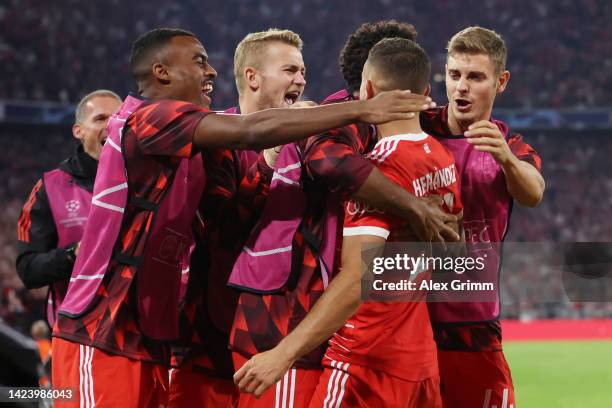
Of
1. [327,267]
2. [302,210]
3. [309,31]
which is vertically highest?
[309,31]

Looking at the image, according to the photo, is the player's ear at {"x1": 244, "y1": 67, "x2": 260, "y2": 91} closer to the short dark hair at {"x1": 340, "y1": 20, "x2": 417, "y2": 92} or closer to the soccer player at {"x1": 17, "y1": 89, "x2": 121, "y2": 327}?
the short dark hair at {"x1": 340, "y1": 20, "x2": 417, "y2": 92}

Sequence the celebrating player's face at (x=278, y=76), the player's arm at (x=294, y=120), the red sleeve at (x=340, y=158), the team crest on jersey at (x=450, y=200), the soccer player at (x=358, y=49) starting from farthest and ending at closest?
1. the celebrating player's face at (x=278, y=76)
2. the soccer player at (x=358, y=49)
3. the team crest on jersey at (x=450, y=200)
4. the red sleeve at (x=340, y=158)
5. the player's arm at (x=294, y=120)

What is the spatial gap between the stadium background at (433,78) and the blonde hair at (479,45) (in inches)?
599

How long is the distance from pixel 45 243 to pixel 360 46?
8.73ft

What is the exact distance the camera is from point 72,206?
18.6 feet

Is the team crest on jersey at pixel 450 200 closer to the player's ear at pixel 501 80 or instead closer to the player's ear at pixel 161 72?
the player's ear at pixel 501 80

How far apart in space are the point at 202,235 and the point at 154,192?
25.1 inches

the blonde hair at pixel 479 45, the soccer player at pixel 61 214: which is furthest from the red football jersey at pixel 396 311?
the soccer player at pixel 61 214

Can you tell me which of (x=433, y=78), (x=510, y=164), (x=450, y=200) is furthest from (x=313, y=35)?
(x=450, y=200)

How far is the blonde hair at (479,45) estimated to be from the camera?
14.0 ft

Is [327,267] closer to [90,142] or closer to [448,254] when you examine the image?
[448,254]

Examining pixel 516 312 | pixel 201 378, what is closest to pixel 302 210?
pixel 201 378

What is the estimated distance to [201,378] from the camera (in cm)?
434

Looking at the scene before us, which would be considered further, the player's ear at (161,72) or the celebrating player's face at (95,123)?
the celebrating player's face at (95,123)
